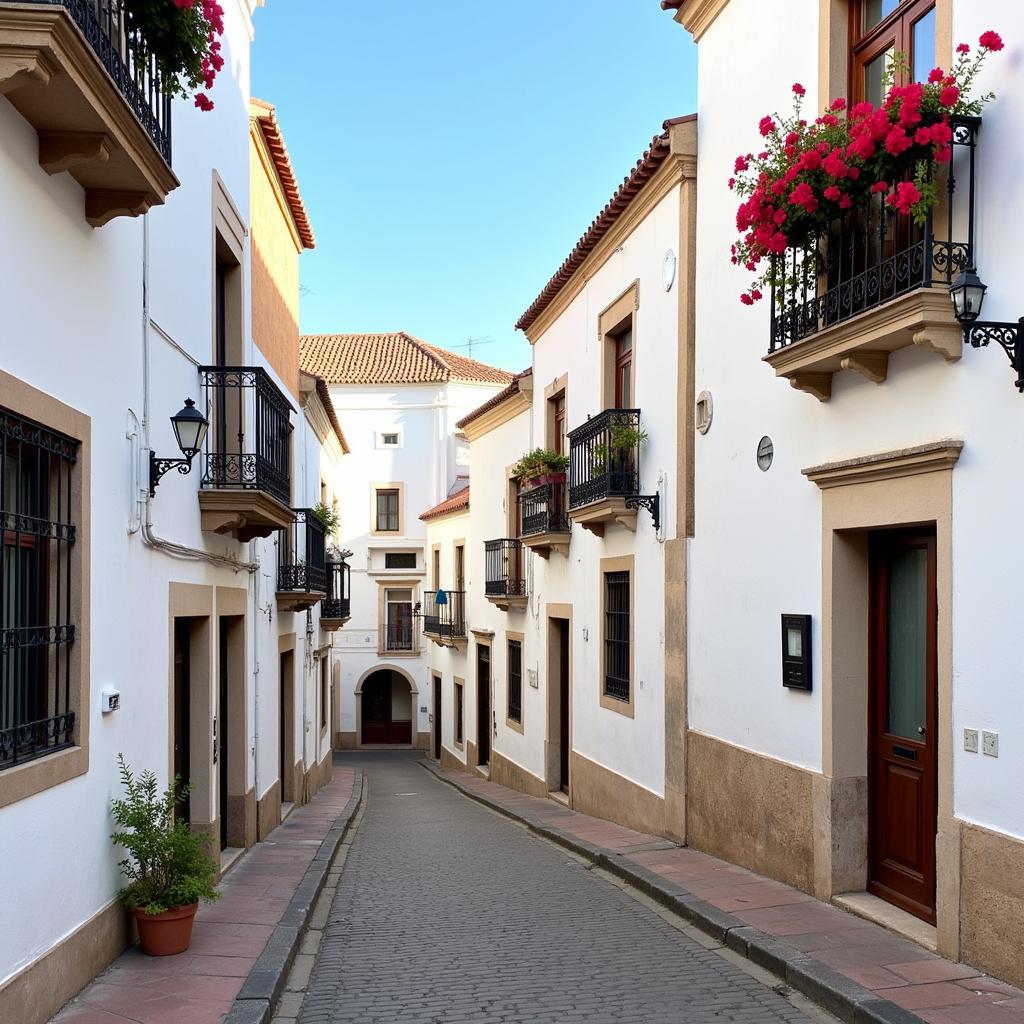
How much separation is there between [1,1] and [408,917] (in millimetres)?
6291

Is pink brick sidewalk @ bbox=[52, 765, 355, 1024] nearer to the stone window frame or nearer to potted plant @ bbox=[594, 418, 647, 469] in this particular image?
the stone window frame

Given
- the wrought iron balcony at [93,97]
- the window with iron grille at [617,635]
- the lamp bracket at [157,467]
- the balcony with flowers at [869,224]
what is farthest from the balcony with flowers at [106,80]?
the window with iron grille at [617,635]

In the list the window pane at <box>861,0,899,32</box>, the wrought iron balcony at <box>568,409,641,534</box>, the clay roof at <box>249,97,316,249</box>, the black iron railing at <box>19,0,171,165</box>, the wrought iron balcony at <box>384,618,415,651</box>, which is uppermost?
the clay roof at <box>249,97,316,249</box>

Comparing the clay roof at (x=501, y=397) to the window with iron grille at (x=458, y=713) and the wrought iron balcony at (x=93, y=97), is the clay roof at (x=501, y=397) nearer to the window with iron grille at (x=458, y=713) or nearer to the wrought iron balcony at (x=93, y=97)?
the window with iron grille at (x=458, y=713)

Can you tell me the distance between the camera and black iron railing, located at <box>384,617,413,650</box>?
36.5 m

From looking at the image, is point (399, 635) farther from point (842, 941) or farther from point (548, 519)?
point (842, 941)

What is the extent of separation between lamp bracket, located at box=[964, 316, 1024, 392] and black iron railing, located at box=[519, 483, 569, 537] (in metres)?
9.90

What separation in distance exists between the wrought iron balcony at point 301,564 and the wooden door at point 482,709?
751 cm

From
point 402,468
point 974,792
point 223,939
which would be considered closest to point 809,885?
point 974,792

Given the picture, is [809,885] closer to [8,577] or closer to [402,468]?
[8,577]

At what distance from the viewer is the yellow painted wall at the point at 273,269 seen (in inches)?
470

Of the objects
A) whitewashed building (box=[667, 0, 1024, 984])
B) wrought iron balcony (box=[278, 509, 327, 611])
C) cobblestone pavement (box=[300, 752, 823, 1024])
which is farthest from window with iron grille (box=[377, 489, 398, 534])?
whitewashed building (box=[667, 0, 1024, 984])

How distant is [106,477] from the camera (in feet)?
20.4

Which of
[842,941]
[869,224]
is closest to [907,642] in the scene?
[842,941]
